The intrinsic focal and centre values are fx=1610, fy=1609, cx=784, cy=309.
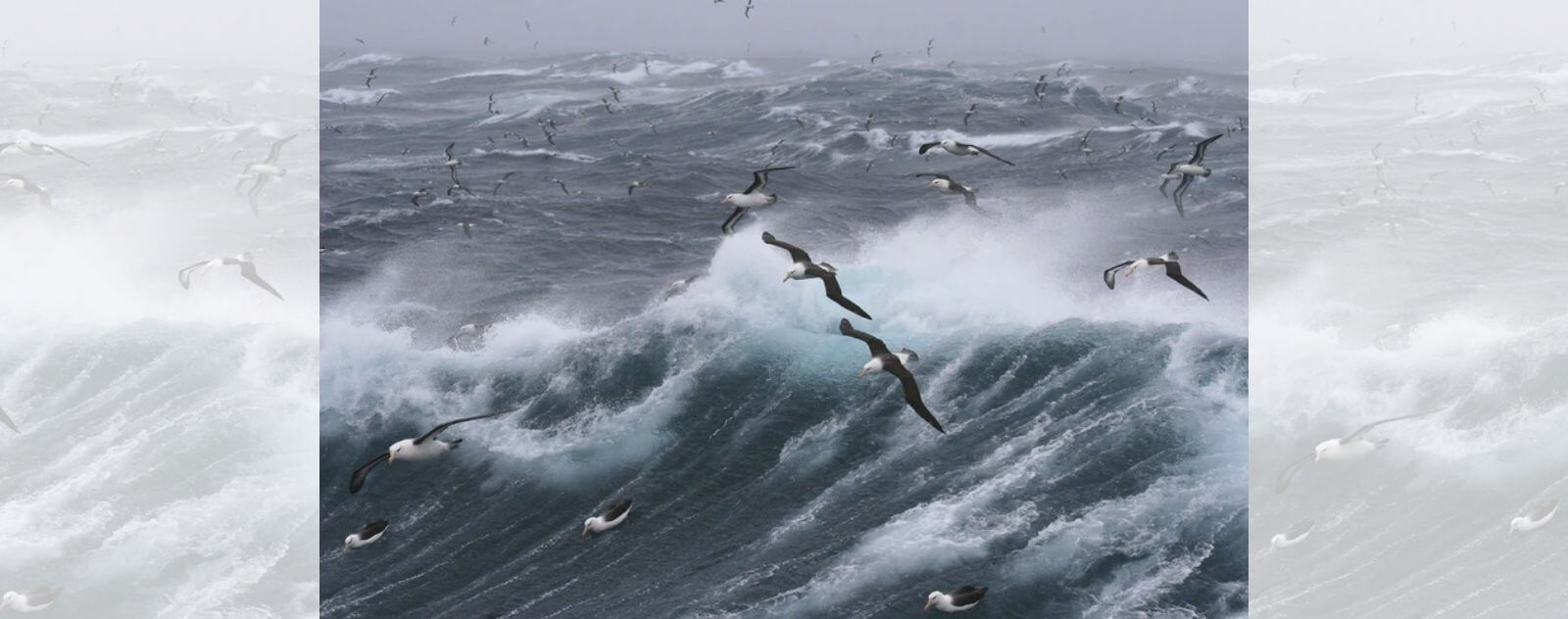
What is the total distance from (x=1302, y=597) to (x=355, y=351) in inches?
949

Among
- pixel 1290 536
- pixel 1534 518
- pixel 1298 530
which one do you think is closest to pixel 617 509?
pixel 1290 536


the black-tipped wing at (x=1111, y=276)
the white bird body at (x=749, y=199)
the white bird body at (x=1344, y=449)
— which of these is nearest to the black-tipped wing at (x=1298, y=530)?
the white bird body at (x=1344, y=449)

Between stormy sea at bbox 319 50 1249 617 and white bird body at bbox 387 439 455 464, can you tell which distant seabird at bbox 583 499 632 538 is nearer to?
→ stormy sea at bbox 319 50 1249 617

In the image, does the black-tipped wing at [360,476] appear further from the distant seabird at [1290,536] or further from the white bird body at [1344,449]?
the white bird body at [1344,449]

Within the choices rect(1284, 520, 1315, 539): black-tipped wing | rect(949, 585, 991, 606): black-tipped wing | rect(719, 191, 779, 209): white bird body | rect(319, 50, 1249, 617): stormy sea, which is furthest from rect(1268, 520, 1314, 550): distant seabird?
rect(719, 191, 779, 209): white bird body

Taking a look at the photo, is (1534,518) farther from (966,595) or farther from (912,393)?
(912,393)

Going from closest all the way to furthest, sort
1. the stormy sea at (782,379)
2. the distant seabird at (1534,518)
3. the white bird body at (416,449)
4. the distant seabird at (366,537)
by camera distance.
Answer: the stormy sea at (782,379)
the white bird body at (416,449)
the distant seabird at (366,537)
the distant seabird at (1534,518)

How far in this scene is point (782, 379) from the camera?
131 feet

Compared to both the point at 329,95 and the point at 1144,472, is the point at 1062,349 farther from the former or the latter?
the point at 329,95

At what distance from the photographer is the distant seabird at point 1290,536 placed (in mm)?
33562

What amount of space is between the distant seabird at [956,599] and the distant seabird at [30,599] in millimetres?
17444

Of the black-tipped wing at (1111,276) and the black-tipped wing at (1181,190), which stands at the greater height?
the black-tipped wing at (1111,276)

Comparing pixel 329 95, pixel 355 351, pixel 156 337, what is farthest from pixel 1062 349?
pixel 329 95

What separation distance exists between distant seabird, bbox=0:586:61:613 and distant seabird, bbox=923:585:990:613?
17.4m
